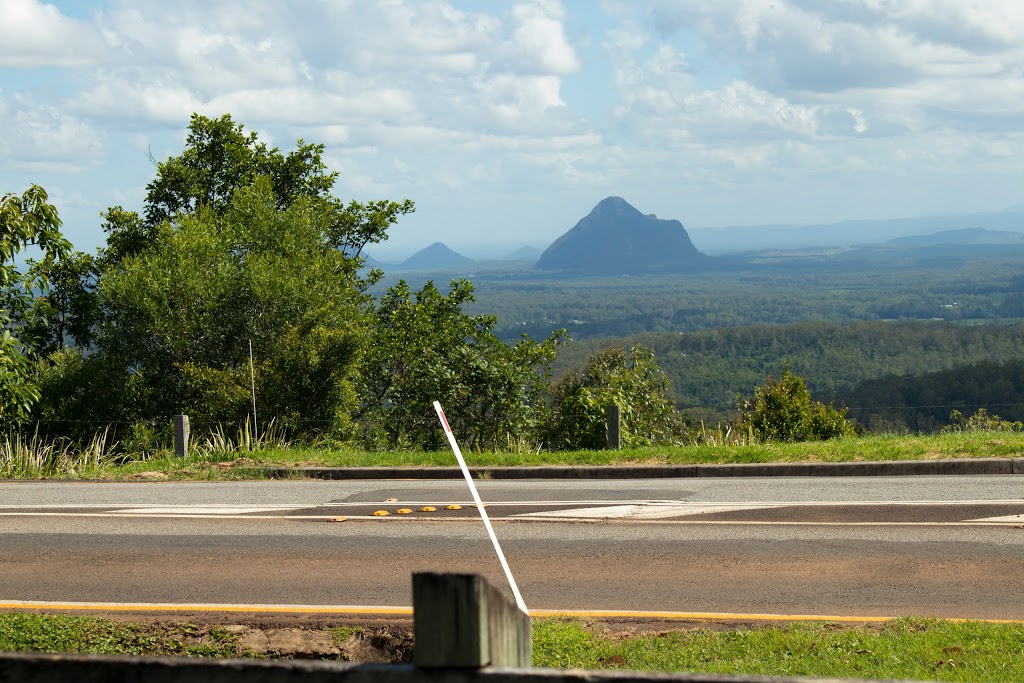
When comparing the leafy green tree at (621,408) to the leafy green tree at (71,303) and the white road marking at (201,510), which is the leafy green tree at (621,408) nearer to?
the white road marking at (201,510)

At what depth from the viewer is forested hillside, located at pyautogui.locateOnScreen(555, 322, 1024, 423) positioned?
152000 millimetres

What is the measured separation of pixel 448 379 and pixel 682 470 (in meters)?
9.12

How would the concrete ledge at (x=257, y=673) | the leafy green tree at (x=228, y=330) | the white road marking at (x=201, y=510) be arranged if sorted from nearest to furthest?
the concrete ledge at (x=257, y=673) → the white road marking at (x=201, y=510) → the leafy green tree at (x=228, y=330)

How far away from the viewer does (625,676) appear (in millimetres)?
1987

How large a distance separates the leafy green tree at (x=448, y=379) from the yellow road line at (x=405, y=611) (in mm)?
12069

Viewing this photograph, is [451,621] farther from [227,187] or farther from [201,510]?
[227,187]

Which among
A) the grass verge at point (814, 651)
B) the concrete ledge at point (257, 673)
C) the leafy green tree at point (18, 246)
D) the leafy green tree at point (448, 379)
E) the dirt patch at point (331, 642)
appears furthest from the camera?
the leafy green tree at point (448, 379)

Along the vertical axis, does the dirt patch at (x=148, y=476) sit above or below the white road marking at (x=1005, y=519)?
above

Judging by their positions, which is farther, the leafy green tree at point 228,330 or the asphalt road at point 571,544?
the leafy green tree at point 228,330

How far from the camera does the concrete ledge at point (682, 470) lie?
43.3 ft

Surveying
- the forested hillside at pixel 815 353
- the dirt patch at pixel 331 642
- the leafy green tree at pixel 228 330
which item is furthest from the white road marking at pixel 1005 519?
the forested hillside at pixel 815 353

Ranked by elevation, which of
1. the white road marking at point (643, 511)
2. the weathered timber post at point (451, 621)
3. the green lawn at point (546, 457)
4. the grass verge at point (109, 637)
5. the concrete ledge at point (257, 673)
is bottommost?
the grass verge at point (109, 637)

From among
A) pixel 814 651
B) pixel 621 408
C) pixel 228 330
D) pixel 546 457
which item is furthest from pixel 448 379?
pixel 814 651

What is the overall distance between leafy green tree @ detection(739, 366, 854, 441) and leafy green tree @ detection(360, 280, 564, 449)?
4948 mm
